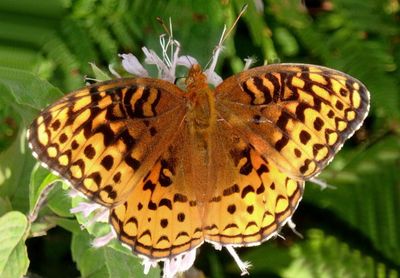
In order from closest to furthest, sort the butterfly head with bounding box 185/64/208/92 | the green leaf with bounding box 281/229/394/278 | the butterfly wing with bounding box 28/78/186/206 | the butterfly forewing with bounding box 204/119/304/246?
the butterfly wing with bounding box 28/78/186/206, the butterfly forewing with bounding box 204/119/304/246, the butterfly head with bounding box 185/64/208/92, the green leaf with bounding box 281/229/394/278

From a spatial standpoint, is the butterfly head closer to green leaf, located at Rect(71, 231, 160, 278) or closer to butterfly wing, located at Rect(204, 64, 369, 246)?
butterfly wing, located at Rect(204, 64, 369, 246)

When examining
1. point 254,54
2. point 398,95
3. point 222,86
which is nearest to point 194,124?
point 222,86

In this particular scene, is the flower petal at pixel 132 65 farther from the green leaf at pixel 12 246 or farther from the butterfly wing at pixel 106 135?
the green leaf at pixel 12 246

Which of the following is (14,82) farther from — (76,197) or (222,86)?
(222,86)

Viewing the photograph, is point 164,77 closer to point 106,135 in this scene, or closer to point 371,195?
point 106,135

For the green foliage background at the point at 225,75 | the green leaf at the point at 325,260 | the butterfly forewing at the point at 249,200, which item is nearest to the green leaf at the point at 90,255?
the green foliage background at the point at 225,75

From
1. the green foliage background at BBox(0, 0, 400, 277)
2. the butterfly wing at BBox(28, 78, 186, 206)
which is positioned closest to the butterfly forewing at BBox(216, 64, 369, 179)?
the butterfly wing at BBox(28, 78, 186, 206)
